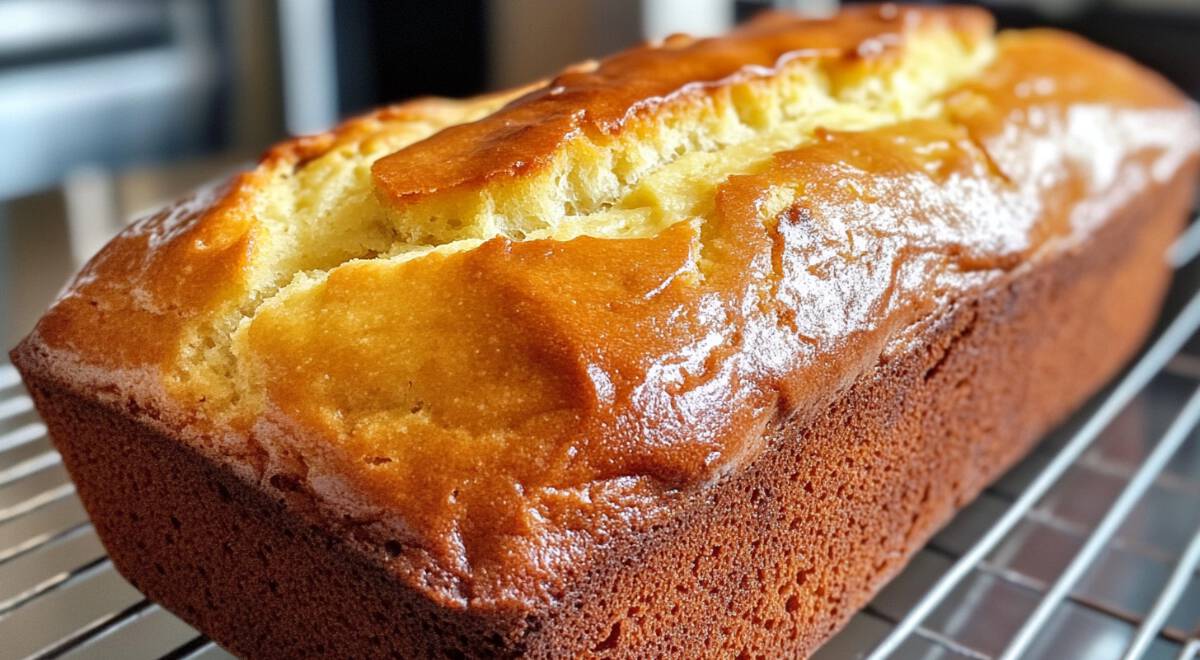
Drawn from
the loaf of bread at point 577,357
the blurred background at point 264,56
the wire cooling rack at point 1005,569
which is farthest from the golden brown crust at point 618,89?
the blurred background at point 264,56

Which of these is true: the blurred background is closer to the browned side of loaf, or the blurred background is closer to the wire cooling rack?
the wire cooling rack

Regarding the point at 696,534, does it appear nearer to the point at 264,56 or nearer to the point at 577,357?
the point at 577,357

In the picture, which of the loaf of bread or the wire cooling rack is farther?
the wire cooling rack

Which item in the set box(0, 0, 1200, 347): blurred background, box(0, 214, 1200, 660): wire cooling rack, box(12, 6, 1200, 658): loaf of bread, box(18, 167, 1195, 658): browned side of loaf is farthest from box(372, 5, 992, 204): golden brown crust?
box(0, 0, 1200, 347): blurred background

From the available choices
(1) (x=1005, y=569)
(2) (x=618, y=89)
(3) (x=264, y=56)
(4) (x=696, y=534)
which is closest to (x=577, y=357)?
(4) (x=696, y=534)

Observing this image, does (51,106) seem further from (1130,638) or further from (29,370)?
(1130,638)
